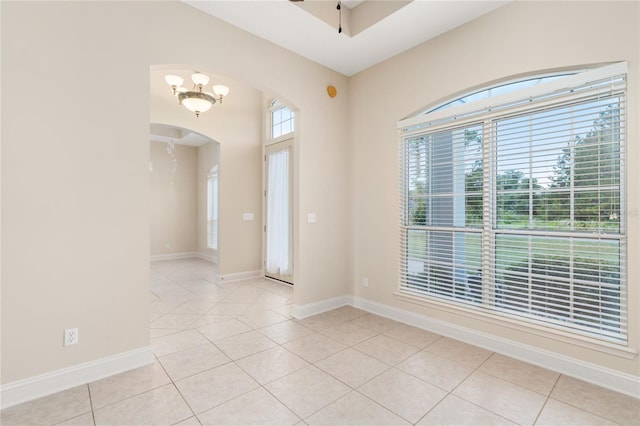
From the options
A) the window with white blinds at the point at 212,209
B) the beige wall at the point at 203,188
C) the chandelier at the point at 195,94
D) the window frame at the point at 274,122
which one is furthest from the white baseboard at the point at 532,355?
the beige wall at the point at 203,188

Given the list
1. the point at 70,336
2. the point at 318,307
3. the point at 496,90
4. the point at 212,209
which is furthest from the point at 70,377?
the point at 212,209

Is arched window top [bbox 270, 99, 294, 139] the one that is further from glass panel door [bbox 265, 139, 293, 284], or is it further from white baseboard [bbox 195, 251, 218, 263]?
white baseboard [bbox 195, 251, 218, 263]

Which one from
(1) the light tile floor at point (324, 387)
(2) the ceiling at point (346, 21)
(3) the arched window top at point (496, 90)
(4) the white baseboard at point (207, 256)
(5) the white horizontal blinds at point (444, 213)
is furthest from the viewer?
(4) the white baseboard at point (207, 256)

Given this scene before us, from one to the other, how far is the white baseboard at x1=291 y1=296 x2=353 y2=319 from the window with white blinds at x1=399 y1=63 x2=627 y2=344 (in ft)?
3.29

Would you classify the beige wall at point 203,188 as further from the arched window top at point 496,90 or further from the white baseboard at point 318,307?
the arched window top at point 496,90

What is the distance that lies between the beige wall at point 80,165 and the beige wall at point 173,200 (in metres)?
5.88

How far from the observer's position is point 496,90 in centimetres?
289

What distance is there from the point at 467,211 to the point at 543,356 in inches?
54.4

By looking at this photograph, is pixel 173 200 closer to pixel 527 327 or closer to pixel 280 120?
pixel 280 120

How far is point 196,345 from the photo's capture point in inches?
116

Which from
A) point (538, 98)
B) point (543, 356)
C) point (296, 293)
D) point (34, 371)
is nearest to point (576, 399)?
point (543, 356)

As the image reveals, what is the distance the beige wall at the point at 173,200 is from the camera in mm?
7852

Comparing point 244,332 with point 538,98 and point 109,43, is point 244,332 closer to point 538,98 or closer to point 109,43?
point 109,43

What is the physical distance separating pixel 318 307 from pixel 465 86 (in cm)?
301
